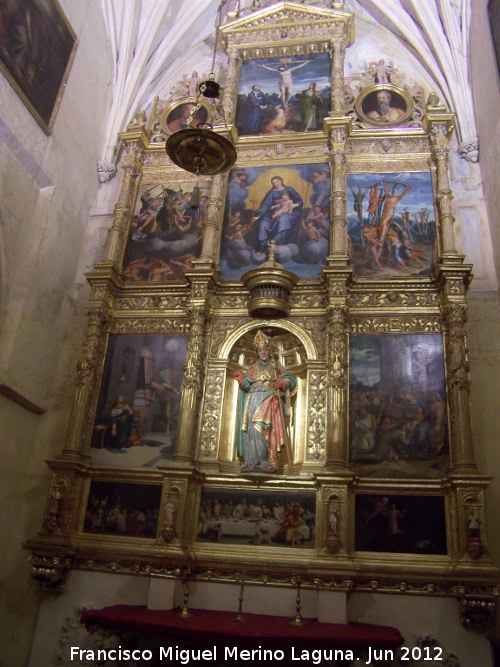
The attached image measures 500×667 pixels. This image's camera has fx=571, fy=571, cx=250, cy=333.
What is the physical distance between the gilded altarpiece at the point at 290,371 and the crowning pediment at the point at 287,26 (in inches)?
18.1

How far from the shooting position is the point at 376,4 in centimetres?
1238

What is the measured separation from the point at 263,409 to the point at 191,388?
1.13 meters

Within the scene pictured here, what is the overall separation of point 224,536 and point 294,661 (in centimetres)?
202

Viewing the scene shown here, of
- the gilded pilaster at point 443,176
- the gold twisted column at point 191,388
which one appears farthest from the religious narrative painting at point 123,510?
the gilded pilaster at point 443,176

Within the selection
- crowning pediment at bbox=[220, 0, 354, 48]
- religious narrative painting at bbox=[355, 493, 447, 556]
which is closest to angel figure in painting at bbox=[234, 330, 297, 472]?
religious narrative painting at bbox=[355, 493, 447, 556]

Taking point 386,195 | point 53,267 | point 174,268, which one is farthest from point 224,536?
point 386,195

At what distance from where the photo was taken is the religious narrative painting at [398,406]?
8.00m

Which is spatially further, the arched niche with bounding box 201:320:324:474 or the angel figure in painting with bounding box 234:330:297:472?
the arched niche with bounding box 201:320:324:474

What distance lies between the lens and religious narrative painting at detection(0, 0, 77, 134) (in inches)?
344

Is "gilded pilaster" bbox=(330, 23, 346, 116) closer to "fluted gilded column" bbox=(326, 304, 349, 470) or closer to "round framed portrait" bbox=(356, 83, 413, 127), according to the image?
"round framed portrait" bbox=(356, 83, 413, 127)

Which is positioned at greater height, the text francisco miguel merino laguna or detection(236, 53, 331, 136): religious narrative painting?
detection(236, 53, 331, 136): religious narrative painting

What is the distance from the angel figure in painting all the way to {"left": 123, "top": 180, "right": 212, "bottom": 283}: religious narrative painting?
2233mm

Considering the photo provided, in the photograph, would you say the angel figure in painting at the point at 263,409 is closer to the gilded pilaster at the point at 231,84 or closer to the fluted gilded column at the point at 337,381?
the fluted gilded column at the point at 337,381

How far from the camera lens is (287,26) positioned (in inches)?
476
